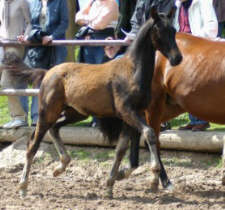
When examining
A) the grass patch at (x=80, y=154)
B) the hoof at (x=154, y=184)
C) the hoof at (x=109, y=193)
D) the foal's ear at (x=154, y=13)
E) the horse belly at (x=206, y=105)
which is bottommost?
Answer: the grass patch at (x=80, y=154)

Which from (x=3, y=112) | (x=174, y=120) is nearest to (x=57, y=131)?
(x=174, y=120)

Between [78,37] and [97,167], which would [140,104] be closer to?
[97,167]

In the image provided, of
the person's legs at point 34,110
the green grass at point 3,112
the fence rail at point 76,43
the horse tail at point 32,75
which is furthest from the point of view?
the green grass at point 3,112

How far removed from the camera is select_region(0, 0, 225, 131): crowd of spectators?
933 centimetres

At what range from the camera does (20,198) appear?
24.3ft

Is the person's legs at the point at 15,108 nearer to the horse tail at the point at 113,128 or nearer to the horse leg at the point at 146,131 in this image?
the horse tail at the point at 113,128

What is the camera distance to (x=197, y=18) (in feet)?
28.0

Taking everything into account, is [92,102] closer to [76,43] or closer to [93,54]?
[76,43]

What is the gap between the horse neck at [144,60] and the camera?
7.04 m

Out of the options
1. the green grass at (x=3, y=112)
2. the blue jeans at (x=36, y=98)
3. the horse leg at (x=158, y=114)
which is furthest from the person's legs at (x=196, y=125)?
the green grass at (x=3, y=112)

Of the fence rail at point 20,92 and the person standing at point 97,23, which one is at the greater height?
the person standing at point 97,23

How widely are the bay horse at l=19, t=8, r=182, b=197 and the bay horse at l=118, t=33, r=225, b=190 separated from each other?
2.10 ft

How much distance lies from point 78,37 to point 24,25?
0.92 metres

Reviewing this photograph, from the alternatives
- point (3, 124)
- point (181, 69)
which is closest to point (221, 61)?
point (181, 69)
